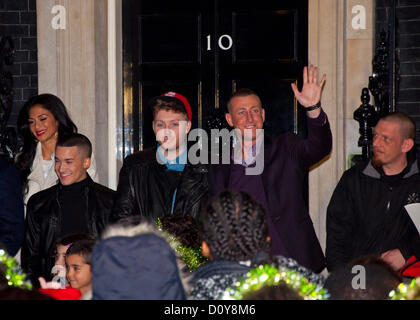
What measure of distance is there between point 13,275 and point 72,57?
4.10 metres

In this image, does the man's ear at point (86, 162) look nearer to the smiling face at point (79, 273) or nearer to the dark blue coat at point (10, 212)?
the dark blue coat at point (10, 212)

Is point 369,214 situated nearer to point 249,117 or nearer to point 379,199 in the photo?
point 379,199

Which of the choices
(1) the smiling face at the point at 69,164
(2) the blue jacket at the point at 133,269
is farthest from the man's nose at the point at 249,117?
(2) the blue jacket at the point at 133,269

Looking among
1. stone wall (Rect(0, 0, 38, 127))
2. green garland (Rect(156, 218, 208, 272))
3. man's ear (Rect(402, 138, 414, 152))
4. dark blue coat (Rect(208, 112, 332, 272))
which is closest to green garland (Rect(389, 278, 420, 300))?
green garland (Rect(156, 218, 208, 272))

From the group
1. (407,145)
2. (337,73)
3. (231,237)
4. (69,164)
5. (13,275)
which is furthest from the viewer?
(337,73)

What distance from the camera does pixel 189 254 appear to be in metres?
4.04

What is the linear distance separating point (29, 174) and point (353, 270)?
12.5 feet

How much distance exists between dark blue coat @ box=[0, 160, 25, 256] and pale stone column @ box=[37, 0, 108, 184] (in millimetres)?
2249

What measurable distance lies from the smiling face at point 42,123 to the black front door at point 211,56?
1317 mm

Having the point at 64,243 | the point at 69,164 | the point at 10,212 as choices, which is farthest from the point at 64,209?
the point at 10,212

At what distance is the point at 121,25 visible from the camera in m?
7.39

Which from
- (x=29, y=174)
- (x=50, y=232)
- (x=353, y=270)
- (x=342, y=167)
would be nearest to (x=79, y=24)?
(x=29, y=174)
